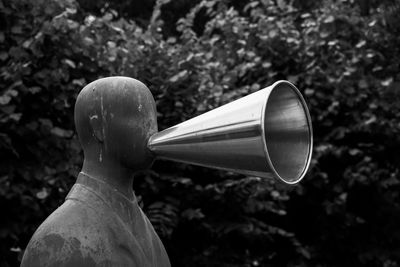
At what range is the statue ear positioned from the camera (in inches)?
131

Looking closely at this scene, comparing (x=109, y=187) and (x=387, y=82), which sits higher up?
(x=109, y=187)

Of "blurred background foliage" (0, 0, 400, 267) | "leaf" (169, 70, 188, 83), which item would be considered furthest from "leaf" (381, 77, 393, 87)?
"leaf" (169, 70, 188, 83)

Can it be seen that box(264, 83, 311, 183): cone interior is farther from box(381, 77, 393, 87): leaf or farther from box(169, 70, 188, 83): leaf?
box(381, 77, 393, 87): leaf

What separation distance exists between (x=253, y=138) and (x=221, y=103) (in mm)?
5288

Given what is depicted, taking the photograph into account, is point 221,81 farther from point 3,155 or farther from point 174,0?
point 174,0

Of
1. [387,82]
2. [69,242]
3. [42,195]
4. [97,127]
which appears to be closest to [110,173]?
[97,127]

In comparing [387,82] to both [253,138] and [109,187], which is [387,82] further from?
[253,138]

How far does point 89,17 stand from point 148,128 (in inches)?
169

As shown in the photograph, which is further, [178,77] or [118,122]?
[178,77]

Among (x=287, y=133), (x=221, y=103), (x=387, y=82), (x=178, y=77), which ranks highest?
(x=287, y=133)

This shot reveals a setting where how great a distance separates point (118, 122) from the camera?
130 inches

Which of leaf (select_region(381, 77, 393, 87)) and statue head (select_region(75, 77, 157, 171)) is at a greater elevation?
statue head (select_region(75, 77, 157, 171))

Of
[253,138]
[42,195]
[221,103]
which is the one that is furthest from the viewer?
[221,103]

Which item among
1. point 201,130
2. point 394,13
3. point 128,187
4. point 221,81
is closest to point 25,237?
point 221,81
